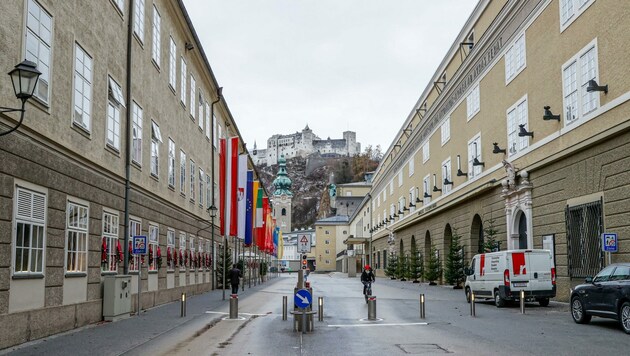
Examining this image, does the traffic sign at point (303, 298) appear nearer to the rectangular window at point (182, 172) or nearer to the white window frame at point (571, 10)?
the white window frame at point (571, 10)

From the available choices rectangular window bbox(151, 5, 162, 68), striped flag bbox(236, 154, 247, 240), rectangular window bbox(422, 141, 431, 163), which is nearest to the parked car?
rectangular window bbox(151, 5, 162, 68)

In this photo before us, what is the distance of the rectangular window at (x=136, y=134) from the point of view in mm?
21905

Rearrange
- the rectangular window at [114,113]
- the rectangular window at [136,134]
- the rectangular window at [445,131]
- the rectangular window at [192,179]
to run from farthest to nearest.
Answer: the rectangular window at [445,131] < the rectangular window at [192,179] < the rectangular window at [136,134] < the rectangular window at [114,113]

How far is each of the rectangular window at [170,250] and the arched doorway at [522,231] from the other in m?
15.3

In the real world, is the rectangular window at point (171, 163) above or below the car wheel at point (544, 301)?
above

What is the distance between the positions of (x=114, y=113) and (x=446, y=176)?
93.0ft

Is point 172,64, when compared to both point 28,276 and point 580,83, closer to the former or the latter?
point 580,83

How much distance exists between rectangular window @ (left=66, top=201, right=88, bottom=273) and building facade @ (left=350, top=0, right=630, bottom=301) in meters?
14.9

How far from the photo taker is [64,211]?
1523 centimetres

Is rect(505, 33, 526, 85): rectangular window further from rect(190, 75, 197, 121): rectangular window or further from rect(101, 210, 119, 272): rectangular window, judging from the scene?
rect(101, 210, 119, 272): rectangular window

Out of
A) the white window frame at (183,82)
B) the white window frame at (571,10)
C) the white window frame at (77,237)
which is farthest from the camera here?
the white window frame at (183,82)

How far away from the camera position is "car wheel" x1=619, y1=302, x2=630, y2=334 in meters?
14.1

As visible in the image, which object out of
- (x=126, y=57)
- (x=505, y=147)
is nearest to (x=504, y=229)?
(x=505, y=147)

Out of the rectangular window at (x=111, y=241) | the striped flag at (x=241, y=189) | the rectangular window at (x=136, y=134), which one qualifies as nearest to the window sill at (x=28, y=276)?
the rectangular window at (x=111, y=241)
